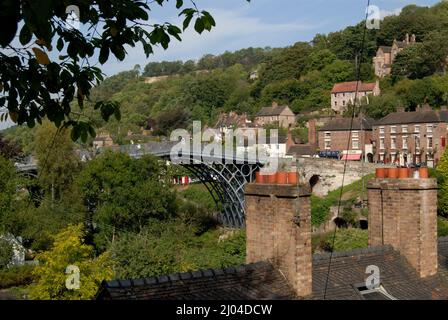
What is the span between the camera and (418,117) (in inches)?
2311

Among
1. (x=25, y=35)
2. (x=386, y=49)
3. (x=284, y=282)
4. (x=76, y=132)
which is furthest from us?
(x=386, y=49)

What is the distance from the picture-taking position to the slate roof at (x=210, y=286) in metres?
7.61

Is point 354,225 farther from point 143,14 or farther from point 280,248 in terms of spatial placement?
point 143,14

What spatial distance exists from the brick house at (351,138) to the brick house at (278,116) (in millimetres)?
17801

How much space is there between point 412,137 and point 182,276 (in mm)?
53797

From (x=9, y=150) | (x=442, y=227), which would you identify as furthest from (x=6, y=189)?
(x=442, y=227)

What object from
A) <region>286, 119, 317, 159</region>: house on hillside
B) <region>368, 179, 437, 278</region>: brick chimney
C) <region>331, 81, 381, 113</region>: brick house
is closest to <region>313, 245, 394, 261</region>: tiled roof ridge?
<region>368, 179, 437, 278</region>: brick chimney

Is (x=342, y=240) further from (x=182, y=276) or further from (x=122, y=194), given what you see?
(x=182, y=276)

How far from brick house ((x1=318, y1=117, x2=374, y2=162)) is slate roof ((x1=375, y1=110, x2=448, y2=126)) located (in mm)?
2378

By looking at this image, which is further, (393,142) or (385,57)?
(385,57)

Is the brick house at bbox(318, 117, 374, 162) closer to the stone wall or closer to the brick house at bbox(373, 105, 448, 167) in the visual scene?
the brick house at bbox(373, 105, 448, 167)

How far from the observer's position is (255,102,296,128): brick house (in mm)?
85188

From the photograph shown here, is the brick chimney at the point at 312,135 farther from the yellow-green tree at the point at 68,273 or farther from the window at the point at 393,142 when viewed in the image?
the yellow-green tree at the point at 68,273
